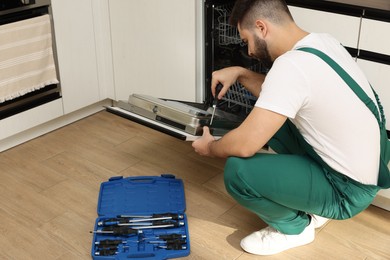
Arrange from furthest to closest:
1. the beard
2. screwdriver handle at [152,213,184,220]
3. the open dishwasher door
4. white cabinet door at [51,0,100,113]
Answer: white cabinet door at [51,0,100,113] → screwdriver handle at [152,213,184,220] → the open dishwasher door → the beard

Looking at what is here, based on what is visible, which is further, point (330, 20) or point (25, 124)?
point (25, 124)

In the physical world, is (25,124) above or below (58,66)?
below

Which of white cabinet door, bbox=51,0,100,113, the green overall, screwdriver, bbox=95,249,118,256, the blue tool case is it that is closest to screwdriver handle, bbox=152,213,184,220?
the blue tool case

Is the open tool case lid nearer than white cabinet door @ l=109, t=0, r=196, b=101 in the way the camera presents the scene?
Yes

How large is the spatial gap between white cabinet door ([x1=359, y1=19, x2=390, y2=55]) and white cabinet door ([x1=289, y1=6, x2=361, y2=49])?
3 cm

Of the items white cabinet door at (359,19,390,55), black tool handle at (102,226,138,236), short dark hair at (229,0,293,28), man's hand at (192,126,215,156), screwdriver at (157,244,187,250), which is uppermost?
short dark hair at (229,0,293,28)

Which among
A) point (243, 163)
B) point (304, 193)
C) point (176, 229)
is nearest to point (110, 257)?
point (176, 229)

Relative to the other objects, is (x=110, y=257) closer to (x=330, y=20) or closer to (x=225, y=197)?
(x=225, y=197)

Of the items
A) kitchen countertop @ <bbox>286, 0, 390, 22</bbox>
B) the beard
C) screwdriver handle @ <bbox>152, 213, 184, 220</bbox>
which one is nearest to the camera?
the beard

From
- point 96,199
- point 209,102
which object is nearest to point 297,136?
point 209,102

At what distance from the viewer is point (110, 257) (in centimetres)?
191

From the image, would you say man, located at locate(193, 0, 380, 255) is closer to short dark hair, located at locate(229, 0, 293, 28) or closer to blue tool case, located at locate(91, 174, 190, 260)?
short dark hair, located at locate(229, 0, 293, 28)

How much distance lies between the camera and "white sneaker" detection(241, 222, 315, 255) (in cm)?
196

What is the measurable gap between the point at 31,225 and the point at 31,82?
78 cm
